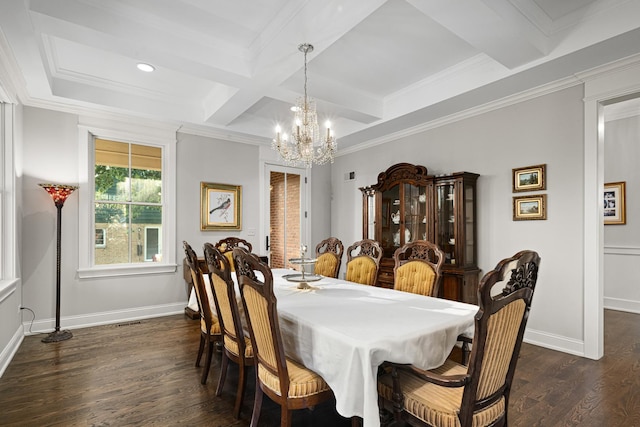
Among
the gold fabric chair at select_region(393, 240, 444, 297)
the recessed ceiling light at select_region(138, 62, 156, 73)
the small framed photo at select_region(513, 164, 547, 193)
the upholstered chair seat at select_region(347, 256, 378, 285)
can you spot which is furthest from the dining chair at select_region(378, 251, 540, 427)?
the recessed ceiling light at select_region(138, 62, 156, 73)

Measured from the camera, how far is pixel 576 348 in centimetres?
325

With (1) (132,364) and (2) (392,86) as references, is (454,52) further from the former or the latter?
(1) (132,364)

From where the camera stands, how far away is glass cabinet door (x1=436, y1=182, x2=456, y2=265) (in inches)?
159

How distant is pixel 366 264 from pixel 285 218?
2876mm

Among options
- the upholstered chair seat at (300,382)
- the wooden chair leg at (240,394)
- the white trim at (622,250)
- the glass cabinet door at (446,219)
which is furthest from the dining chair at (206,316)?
the white trim at (622,250)

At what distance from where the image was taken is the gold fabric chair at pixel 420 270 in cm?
265

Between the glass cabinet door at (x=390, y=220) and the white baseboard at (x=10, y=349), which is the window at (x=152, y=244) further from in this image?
the glass cabinet door at (x=390, y=220)

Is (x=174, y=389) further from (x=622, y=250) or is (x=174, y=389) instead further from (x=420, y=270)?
(x=622, y=250)

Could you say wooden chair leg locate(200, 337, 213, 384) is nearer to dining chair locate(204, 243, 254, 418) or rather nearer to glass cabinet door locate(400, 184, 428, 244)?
dining chair locate(204, 243, 254, 418)

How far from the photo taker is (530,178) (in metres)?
3.61

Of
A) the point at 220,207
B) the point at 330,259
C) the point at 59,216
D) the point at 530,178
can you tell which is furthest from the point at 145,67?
the point at 530,178

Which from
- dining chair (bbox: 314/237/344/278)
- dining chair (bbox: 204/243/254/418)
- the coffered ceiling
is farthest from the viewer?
dining chair (bbox: 314/237/344/278)

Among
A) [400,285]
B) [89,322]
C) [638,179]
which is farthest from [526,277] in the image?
[638,179]

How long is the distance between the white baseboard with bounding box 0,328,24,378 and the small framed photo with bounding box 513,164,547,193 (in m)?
5.17
